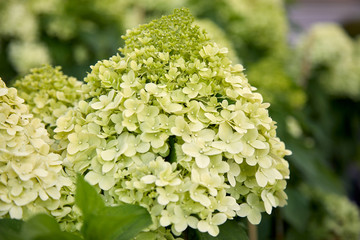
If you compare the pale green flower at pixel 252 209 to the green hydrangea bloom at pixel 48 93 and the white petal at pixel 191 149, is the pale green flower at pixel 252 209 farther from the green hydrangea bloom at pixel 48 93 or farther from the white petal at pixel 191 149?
the green hydrangea bloom at pixel 48 93

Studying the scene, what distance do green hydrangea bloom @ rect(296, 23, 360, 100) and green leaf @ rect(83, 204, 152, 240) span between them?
6.74 feet

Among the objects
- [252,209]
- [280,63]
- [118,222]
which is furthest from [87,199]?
[280,63]

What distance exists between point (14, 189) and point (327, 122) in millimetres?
2162

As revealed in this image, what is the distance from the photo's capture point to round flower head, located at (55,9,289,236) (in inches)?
25.1

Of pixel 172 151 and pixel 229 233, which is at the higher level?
pixel 172 151

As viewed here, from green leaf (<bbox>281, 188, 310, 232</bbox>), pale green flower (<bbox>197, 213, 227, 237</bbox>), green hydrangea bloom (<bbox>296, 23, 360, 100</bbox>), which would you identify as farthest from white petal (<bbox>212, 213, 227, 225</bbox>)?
green hydrangea bloom (<bbox>296, 23, 360, 100</bbox>)

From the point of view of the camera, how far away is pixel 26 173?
64cm

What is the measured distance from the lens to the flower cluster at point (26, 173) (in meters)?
0.64

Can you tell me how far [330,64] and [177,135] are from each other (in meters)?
2.17

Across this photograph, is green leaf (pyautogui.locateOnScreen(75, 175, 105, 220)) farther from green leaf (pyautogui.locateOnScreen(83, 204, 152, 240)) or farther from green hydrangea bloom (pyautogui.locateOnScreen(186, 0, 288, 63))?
green hydrangea bloom (pyautogui.locateOnScreen(186, 0, 288, 63))

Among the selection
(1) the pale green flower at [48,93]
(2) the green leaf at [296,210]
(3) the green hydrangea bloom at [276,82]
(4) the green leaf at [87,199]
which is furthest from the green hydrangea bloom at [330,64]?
(4) the green leaf at [87,199]

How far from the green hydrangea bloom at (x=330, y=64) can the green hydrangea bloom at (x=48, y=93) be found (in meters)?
1.85

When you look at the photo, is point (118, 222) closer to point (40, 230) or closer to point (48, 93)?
point (40, 230)

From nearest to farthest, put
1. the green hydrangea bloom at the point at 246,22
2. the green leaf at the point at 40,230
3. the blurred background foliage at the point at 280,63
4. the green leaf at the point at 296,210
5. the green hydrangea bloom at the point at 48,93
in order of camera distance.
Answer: the green leaf at the point at 40,230, the green hydrangea bloom at the point at 48,93, the green leaf at the point at 296,210, the blurred background foliage at the point at 280,63, the green hydrangea bloom at the point at 246,22
